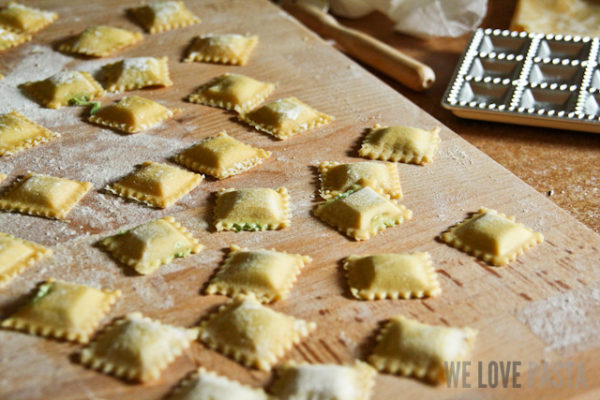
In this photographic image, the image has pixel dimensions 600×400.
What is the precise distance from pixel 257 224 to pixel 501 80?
172cm

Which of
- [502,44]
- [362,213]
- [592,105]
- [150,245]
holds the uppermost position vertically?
[502,44]

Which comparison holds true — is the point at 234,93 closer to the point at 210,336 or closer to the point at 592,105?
the point at 210,336

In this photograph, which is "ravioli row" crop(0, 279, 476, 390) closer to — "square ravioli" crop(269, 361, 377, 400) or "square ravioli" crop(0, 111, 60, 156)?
"square ravioli" crop(269, 361, 377, 400)

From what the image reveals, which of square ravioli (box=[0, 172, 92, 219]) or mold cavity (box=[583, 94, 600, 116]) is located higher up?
mold cavity (box=[583, 94, 600, 116])

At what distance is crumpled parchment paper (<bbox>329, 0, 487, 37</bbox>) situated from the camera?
4.45 m

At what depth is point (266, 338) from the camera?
2320 millimetres

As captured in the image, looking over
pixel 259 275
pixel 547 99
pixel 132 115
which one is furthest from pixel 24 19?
pixel 547 99

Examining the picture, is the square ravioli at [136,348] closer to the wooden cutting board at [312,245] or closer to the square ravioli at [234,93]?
the wooden cutting board at [312,245]

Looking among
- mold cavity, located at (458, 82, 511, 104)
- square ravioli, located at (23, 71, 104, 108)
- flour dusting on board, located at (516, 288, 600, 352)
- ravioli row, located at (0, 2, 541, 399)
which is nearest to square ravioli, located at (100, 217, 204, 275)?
ravioli row, located at (0, 2, 541, 399)

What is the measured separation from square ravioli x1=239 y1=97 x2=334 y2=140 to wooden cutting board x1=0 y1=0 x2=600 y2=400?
0.05 m

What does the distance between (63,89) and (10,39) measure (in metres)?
0.85

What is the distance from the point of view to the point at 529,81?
373 centimetres

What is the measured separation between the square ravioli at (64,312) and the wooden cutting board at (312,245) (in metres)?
0.04

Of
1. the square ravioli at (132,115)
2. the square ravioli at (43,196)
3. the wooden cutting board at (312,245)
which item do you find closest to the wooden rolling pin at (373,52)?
the wooden cutting board at (312,245)
